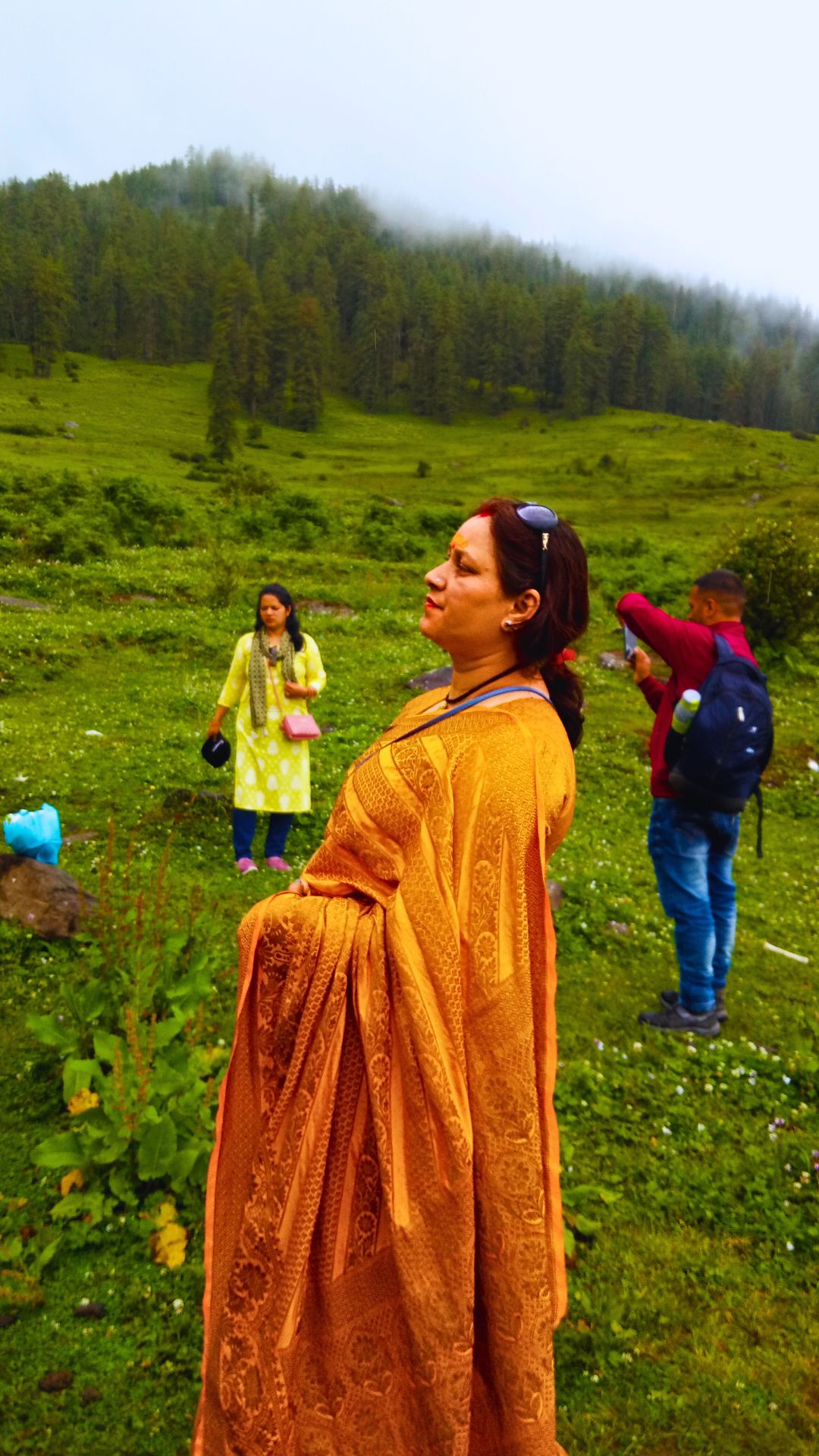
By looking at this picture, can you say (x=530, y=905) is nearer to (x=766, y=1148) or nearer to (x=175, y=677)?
(x=766, y=1148)

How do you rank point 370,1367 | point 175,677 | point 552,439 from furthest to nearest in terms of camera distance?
1. point 552,439
2. point 175,677
3. point 370,1367

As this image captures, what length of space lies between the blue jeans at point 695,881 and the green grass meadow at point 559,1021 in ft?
1.53

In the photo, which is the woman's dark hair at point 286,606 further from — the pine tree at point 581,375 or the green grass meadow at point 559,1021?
the pine tree at point 581,375

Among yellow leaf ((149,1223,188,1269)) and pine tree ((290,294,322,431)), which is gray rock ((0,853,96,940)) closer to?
yellow leaf ((149,1223,188,1269))

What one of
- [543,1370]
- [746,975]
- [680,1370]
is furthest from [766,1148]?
[543,1370]

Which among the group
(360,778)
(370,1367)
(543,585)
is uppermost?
(543,585)

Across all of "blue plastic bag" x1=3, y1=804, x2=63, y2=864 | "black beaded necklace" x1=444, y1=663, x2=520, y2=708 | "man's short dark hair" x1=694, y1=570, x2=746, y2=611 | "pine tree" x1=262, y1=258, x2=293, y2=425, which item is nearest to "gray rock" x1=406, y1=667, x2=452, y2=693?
"blue plastic bag" x1=3, y1=804, x2=63, y2=864

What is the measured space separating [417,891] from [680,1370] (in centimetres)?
266

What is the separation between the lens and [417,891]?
2.04 m

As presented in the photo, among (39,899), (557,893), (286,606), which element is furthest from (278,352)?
(39,899)

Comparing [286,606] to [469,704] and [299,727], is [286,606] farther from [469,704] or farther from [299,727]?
[469,704]

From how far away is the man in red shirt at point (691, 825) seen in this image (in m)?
5.52

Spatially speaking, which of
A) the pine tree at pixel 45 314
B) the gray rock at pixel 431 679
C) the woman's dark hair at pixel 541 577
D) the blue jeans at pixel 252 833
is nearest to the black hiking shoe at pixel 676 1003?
the blue jeans at pixel 252 833

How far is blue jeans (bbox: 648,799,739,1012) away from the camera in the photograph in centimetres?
568
